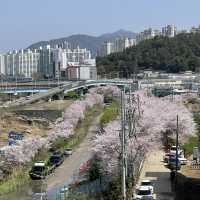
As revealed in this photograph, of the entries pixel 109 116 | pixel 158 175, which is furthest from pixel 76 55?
pixel 158 175

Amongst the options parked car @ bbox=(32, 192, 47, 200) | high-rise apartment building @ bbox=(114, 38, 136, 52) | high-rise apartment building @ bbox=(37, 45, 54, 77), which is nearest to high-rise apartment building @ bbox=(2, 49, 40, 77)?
high-rise apartment building @ bbox=(37, 45, 54, 77)

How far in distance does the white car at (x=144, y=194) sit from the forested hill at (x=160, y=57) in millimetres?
82282

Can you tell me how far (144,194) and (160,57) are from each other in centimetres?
8787

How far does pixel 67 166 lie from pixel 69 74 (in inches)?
3297

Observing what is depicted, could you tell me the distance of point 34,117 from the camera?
153 feet

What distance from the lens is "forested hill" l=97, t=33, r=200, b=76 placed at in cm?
9881

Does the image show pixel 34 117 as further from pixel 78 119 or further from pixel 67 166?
pixel 67 166

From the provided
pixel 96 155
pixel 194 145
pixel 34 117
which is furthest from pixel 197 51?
pixel 96 155

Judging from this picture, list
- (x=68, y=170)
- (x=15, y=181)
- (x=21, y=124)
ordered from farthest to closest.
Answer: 1. (x=21, y=124)
2. (x=68, y=170)
3. (x=15, y=181)

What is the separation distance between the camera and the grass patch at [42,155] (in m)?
19.2

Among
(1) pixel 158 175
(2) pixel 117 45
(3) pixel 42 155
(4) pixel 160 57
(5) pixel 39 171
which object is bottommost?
(3) pixel 42 155

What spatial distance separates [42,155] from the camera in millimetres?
26359

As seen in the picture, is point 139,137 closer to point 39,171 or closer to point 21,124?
point 39,171

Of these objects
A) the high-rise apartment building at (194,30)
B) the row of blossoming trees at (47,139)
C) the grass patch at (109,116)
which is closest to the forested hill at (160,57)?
the high-rise apartment building at (194,30)
